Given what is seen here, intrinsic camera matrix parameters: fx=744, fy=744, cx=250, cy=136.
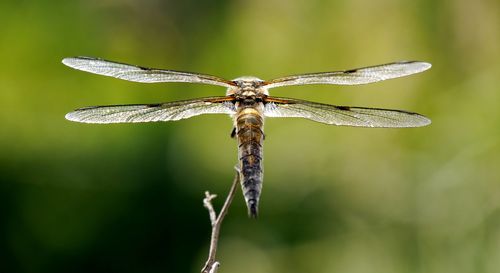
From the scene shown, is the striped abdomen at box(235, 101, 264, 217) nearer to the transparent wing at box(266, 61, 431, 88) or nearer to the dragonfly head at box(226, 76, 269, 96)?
the dragonfly head at box(226, 76, 269, 96)

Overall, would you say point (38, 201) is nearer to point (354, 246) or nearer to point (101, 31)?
point (101, 31)

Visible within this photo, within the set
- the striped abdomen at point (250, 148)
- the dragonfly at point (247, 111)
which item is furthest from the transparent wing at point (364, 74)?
the striped abdomen at point (250, 148)

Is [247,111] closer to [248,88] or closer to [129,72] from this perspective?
[248,88]

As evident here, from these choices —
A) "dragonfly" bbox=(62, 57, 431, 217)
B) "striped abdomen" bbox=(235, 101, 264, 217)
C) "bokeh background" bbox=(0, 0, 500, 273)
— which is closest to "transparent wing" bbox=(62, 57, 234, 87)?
"dragonfly" bbox=(62, 57, 431, 217)

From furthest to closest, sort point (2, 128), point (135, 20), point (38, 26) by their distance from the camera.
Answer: point (135, 20)
point (38, 26)
point (2, 128)

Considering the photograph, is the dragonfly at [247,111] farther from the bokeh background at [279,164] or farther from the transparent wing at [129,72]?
the bokeh background at [279,164]

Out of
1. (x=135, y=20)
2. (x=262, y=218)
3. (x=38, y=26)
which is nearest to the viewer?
(x=262, y=218)

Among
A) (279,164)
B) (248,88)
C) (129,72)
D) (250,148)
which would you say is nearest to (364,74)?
(248,88)

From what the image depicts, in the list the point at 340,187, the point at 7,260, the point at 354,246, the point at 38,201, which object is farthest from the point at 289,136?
the point at 7,260
